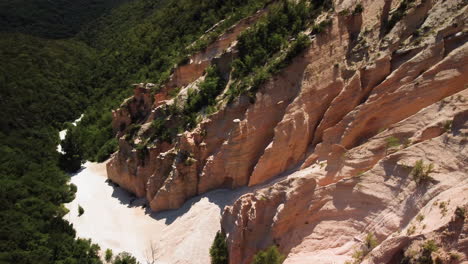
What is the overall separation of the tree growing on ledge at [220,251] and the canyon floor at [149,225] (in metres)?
2.99

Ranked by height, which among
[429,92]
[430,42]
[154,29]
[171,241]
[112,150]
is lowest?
[171,241]

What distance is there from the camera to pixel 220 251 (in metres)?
22.3

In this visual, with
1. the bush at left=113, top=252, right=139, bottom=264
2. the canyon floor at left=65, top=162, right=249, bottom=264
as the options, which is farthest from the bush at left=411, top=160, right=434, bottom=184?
the bush at left=113, top=252, right=139, bottom=264

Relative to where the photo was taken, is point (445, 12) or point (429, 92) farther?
point (445, 12)

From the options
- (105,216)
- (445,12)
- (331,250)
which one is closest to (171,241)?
(105,216)

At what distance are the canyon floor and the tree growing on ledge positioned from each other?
2993 mm

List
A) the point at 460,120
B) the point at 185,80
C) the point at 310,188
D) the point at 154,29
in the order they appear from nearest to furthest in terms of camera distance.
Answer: the point at 460,120
the point at 310,188
the point at 185,80
the point at 154,29

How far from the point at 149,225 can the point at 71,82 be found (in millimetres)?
46447

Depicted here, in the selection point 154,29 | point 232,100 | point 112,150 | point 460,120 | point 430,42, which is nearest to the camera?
point 460,120

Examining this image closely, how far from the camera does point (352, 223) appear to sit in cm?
1714

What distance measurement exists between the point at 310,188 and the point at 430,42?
10822mm

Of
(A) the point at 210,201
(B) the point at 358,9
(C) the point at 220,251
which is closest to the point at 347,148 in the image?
(C) the point at 220,251

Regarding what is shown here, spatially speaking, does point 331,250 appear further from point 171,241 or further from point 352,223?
point 171,241

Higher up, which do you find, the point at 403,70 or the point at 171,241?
the point at 403,70
